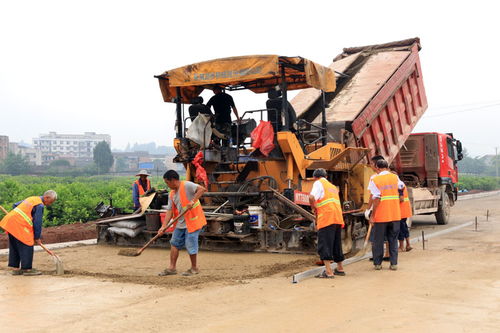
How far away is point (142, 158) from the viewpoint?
110375 millimetres

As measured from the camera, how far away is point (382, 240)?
7.43 meters

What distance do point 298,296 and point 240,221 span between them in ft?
9.77

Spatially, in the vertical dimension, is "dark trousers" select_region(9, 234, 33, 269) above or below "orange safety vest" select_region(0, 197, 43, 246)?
below

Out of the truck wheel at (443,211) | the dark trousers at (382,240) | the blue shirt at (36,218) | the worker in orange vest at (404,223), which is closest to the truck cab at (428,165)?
the truck wheel at (443,211)

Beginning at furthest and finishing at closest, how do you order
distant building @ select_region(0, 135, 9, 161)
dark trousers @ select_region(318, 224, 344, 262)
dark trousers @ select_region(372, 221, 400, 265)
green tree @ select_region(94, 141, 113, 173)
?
1. green tree @ select_region(94, 141, 113, 173)
2. distant building @ select_region(0, 135, 9, 161)
3. dark trousers @ select_region(372, 221, 400, 265)
4. dark trousers @ select_region(318, 224, 344, 262)

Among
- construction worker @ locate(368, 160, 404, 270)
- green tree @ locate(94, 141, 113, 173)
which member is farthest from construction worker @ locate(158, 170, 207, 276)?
green tree @ locate(94, 141, 113, 173)

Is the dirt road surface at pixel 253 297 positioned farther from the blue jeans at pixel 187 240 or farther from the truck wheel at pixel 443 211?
the truck wheel at pixel 443 211

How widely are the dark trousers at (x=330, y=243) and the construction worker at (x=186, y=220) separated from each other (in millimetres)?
1518

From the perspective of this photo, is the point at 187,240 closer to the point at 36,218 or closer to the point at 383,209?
the point at 36,218

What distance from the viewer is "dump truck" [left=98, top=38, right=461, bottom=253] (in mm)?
8633

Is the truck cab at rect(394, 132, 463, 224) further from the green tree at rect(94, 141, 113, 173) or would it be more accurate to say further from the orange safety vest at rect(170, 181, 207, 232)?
the green tree at rect(94, 141, 113, 173)

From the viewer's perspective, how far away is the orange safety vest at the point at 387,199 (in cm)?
745

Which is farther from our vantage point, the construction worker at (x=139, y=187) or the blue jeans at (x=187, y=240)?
the construction worker at (x=139, y=187)

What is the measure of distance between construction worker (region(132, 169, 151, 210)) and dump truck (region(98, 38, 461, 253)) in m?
0.72
